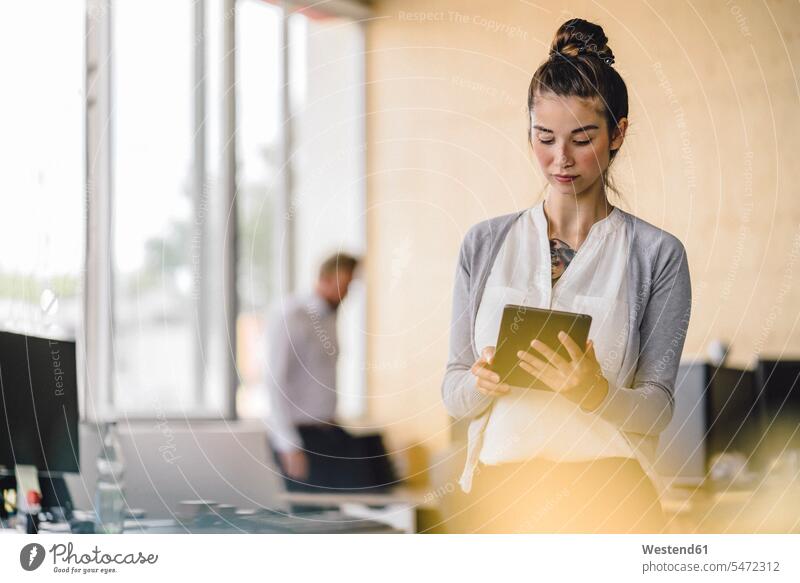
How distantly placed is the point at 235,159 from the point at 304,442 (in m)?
0.51

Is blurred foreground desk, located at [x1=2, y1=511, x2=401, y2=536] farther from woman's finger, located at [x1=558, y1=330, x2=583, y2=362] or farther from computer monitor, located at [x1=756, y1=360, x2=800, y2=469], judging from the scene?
computer monitor, located at [x1=756, y1=360, x2=800, y2=469]

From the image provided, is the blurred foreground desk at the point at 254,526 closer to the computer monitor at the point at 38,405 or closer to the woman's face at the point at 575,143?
the computer monitor at the point at 38,405

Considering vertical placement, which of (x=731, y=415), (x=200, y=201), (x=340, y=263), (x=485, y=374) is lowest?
(x=731, y=415)

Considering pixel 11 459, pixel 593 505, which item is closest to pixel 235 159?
pixel 11 459

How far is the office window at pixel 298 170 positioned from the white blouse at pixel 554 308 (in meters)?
0.25

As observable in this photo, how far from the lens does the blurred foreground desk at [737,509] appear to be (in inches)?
53.3

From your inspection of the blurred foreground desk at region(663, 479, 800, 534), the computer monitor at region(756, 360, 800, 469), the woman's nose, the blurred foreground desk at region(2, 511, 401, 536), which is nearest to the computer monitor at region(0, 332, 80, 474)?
the blurred foreground desk at region(2, 511, 401, 536)

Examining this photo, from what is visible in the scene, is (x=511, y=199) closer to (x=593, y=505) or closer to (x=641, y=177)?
(x=641, y=177)

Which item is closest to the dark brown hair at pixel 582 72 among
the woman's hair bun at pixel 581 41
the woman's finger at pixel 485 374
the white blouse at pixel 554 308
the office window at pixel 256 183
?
the woman's hair bun at pixel 581 41

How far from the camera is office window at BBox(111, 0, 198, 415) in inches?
62.6

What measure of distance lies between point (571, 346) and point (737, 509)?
0.38m

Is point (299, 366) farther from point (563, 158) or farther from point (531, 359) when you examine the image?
point (563, 158)

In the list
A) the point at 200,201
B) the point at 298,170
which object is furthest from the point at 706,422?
the point at 200,201

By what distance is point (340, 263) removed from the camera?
1503 mm
